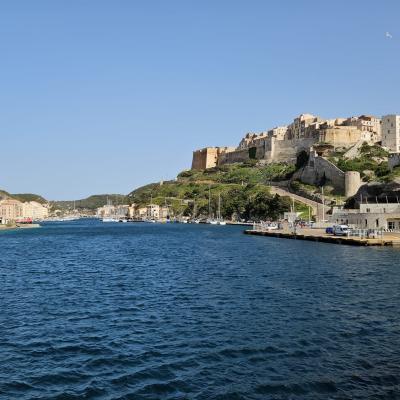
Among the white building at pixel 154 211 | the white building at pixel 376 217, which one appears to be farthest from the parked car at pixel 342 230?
the white building at pixel 154 211

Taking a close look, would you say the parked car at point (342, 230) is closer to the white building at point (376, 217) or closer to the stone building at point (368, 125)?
the white building at point (376, 217)

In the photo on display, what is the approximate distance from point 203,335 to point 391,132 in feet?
370

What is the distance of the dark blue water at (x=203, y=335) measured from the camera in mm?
13414

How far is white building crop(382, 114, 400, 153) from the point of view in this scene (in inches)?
4701

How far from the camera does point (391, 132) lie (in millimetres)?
120812

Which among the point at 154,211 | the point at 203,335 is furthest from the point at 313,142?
the point at 203,335

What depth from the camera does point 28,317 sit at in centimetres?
2164

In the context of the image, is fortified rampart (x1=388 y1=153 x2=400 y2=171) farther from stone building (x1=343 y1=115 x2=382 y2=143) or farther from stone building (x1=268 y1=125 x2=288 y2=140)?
stone building (x1=268 y1=125 x2=288 y2=140)

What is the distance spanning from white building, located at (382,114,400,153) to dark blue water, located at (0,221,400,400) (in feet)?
299

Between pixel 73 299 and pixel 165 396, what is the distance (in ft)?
46.0

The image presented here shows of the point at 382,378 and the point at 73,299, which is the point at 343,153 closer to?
the point at 73,299

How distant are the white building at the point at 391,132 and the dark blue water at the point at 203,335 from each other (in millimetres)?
91154

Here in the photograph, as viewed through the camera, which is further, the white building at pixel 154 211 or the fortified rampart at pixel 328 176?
the white building at pixel 154 211

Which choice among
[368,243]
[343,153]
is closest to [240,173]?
[343,153]
